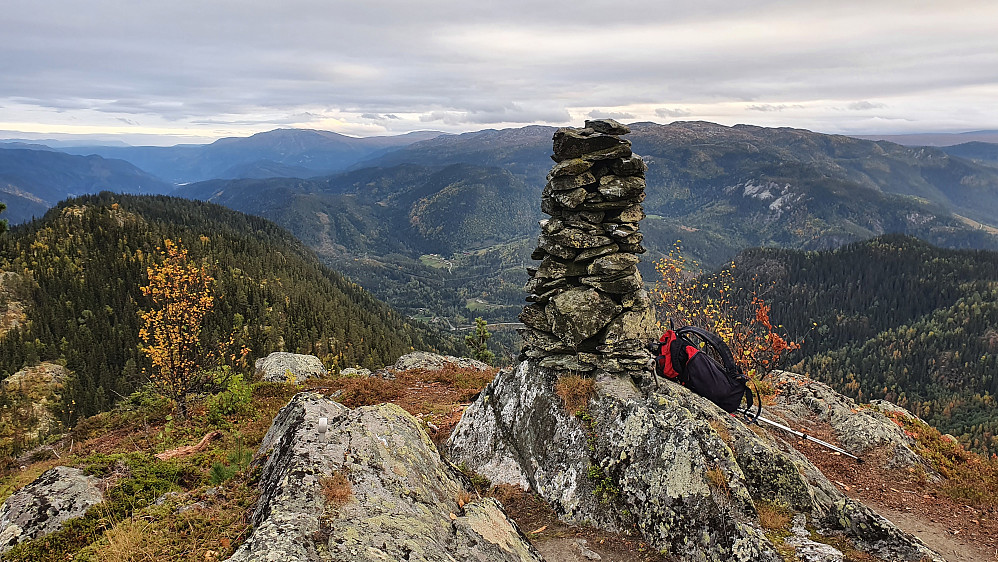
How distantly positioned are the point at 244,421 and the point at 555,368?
38.5ft

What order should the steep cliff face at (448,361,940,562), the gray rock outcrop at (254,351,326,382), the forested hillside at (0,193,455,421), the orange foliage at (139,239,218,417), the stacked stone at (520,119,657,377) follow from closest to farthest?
the steep cliff face at (448,361,940,562), the stacked stone at (520,119,657,377), the orange foliage at (139,239,218,417), the gray rock outcrop at (254,351,326,382), the forested hillside at (0,193,455,421)

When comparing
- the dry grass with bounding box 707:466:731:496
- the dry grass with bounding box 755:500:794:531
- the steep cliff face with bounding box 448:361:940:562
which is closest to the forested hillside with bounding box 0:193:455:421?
the steep cliff face with bounding box 448:361:940:562

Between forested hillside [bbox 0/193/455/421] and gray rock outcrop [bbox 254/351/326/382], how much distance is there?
133 feet

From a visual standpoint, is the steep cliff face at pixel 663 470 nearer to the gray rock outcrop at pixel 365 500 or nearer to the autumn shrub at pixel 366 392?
the gray rock outcrop at pixel 365 500

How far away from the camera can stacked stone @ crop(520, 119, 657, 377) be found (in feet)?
49.8

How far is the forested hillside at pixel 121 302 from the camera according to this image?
76250mm

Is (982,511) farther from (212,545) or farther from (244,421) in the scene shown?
(244,421)

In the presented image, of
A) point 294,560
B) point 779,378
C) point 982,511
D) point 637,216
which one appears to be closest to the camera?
point 294,560

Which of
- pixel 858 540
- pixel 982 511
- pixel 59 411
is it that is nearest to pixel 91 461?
pixel 858 540

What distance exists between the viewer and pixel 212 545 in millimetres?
6777

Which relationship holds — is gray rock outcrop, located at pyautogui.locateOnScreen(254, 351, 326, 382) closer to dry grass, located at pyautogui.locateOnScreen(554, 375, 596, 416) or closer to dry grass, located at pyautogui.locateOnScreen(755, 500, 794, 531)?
dry grass, located at pyautogui.locateOnScreen(554, 375, 596, 416)

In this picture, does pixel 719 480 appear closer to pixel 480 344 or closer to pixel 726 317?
pixel 726 317

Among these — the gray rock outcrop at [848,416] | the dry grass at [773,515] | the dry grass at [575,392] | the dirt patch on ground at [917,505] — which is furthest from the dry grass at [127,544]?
the gray rock outcrop at [848,416]

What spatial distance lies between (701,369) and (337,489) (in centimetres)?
1157
